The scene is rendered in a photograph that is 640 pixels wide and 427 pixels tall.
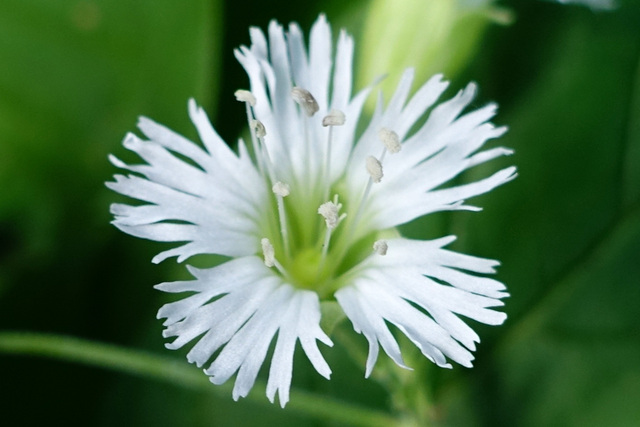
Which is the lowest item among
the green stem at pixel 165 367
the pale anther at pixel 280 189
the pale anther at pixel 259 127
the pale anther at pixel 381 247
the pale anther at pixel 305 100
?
the green stem at pixel 165 367

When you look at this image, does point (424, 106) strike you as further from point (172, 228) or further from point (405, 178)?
point (172, 228)

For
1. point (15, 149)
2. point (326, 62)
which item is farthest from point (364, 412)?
point (15, 149)

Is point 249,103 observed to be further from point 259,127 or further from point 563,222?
point 563,222

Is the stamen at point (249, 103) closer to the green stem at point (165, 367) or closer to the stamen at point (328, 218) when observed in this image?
the stamen at point (328, 218)

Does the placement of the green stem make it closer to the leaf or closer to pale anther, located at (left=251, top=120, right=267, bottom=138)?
the leaf

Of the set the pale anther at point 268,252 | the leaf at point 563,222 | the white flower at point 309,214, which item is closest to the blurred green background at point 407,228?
the leaf at point 563,222

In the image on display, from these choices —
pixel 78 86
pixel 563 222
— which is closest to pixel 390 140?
pixel 563 222
